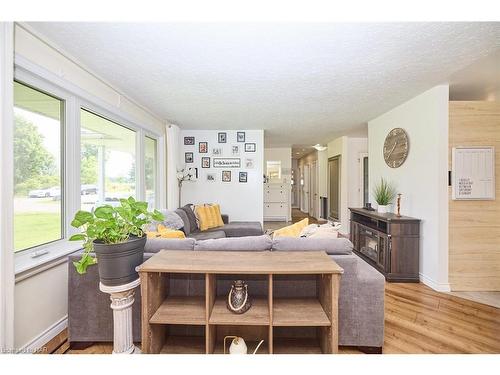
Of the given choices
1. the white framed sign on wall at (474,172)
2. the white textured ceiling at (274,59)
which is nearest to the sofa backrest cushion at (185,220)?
the white textured ceiling at (274,59)

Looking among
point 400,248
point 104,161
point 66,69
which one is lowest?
point 400,248

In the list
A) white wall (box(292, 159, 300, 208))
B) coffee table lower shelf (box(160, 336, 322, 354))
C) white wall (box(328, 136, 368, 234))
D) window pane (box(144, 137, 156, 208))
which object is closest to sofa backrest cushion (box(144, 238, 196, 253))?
coffee table lower shelf (box(160, 336, 322, 354))

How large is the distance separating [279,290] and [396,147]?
3134 mm

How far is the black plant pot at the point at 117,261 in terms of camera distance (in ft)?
4.69

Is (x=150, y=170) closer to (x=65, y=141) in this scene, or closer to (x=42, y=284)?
(x=65, y=141)

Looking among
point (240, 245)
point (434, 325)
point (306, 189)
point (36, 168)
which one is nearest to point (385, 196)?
point (434, 325)

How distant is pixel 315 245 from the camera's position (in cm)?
189

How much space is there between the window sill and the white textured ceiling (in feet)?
5.67

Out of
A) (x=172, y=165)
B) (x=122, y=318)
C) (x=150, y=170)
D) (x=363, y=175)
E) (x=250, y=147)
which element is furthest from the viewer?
(x=363, y=175)

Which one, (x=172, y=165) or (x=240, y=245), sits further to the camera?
(x=172, y=165)

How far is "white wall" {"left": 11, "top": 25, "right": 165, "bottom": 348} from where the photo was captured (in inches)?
67.4
